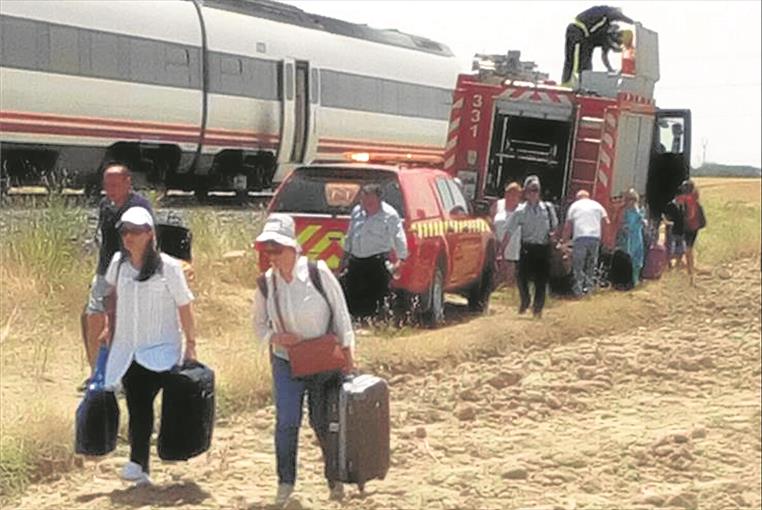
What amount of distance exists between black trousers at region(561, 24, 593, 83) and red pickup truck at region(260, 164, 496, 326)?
1.33 meters

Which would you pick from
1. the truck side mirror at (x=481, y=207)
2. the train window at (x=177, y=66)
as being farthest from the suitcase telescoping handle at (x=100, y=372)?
the train window at (x=177, y=66)

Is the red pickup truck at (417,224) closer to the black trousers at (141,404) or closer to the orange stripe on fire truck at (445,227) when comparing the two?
the orange stripe on fire truck at (445,227)

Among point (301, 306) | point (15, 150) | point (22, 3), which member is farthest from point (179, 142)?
point (301, 306)

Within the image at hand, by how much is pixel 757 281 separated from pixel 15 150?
3280 millimetres

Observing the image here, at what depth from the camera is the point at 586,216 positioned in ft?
25.0

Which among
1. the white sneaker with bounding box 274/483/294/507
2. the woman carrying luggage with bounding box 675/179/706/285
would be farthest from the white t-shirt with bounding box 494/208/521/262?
the white sneaker with bounding box 274/483/294/507

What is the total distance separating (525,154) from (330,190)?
190 cm

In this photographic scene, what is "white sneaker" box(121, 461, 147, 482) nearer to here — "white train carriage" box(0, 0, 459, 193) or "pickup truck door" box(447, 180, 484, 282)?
"white train carriage" box(0, 0, 459, 193)

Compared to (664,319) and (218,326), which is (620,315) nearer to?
(664,319)

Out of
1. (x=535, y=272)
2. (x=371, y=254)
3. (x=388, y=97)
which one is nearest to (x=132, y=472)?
(x=371, y=254)

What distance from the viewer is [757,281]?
6.41 meters

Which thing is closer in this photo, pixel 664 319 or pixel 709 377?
pixel 709 377

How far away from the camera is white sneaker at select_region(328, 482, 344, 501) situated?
5.11m

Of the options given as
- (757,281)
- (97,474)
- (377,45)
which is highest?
(377,45)
